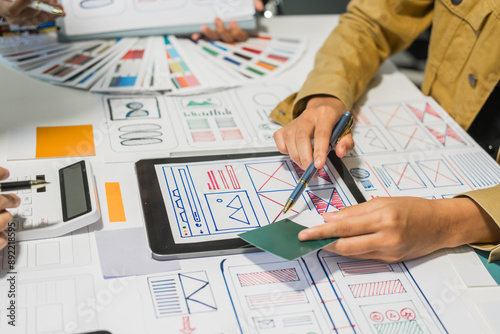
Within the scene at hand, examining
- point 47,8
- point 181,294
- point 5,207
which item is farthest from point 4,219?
point 47,8

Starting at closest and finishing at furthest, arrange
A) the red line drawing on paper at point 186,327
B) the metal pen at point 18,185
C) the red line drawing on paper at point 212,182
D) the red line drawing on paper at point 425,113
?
the red line drawing on paper at point 186,327, the metal pen at point 18,185, the red line drawing on paper at point 212,182, the red line drawing on paper at point 425,113

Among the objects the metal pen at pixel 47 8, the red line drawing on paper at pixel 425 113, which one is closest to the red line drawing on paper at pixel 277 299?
the red line drawing on paper at pixel 425 113

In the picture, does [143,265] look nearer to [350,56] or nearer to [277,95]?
[277,95]

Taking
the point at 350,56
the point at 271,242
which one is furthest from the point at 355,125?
the point at 271,242

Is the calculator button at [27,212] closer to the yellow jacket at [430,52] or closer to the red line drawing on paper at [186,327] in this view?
the red line drawing on paper at [186,327]

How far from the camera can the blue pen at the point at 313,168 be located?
818 mm

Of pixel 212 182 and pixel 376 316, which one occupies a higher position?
pixel 212 182

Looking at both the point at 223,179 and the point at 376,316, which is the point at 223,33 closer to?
the point at 223,179

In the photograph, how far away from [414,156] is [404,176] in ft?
0.26

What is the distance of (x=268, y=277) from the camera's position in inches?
28.6

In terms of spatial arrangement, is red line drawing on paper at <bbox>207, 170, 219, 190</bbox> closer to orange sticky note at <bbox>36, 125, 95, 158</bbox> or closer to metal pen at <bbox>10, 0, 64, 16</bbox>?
orange sticky note at <bbox>36, 125, 95, 158</bbox>

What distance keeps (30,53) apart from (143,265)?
0.74m

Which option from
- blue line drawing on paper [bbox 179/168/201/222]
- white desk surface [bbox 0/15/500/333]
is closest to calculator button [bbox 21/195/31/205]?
white desk surface [bbox 0/15/500/333]

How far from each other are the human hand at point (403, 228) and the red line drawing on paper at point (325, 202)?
2.5 inches
